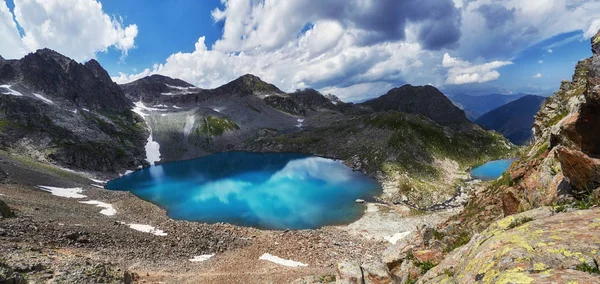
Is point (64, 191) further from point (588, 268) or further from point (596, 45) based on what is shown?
point (596, 45)

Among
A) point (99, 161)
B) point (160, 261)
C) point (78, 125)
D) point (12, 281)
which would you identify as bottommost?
point (160, 261)

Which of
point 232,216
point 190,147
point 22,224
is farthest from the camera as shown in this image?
point 190,147

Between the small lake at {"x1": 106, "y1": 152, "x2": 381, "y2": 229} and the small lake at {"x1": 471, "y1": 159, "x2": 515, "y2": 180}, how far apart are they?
118ft

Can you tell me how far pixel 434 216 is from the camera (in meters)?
53.4

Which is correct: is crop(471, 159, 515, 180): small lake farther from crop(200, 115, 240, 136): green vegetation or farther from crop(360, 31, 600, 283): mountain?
crop(200, 115, 240, 136): green vegetation

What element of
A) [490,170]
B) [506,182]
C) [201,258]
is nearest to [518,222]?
[506,182]

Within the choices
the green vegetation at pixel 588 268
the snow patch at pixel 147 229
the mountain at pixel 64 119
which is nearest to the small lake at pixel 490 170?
the snow patch at pixel 147 229

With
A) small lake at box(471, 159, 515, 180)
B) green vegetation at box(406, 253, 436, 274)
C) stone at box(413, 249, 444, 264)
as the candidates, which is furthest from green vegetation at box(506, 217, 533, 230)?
small lake at box(471, 159, 515, 180)

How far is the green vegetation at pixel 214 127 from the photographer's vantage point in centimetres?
18512

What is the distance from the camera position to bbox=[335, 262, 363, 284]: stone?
16.4 metres

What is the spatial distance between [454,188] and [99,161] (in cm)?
12738

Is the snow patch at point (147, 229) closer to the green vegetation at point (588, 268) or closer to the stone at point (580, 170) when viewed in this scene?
the stone at point (580, 170)

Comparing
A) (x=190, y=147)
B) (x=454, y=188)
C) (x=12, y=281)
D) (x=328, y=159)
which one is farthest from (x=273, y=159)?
(x=12, y=281)

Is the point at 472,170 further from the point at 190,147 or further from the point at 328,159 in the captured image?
the point at 190,147
